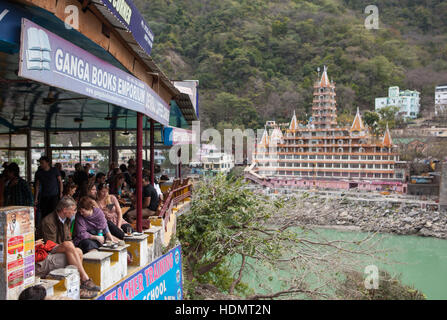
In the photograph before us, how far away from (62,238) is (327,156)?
4670cm

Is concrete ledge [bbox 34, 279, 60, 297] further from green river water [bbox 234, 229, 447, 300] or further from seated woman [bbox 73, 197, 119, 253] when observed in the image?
green river water [bbox 234, 229, 447, 300]

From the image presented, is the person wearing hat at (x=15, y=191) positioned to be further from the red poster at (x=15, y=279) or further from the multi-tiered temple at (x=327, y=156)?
the multi-tiered temple at (x=327, y=156)

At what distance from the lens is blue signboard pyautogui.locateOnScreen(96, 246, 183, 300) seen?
11.4 feet

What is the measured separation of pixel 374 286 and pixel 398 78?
78.9 metres

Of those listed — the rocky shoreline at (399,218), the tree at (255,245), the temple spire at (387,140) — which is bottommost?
the rocky shoreline at (399,218)

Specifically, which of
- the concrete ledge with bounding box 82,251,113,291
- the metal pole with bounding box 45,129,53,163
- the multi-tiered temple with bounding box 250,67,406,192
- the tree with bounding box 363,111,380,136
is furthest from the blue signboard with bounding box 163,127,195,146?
the tree with bounding box 363,111,380,136

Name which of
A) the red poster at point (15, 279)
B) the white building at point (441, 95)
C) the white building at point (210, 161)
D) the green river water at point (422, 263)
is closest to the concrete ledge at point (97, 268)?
the red poster at point (15, 279)

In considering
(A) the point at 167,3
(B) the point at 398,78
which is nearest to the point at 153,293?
(B) the point at 398,78

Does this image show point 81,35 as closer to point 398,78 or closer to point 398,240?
point 398,240

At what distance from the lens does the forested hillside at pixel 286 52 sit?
232ft

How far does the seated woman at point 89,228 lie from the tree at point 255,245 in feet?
11.3

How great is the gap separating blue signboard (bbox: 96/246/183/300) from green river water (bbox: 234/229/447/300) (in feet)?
39.8

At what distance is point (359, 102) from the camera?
74812 millimetres
